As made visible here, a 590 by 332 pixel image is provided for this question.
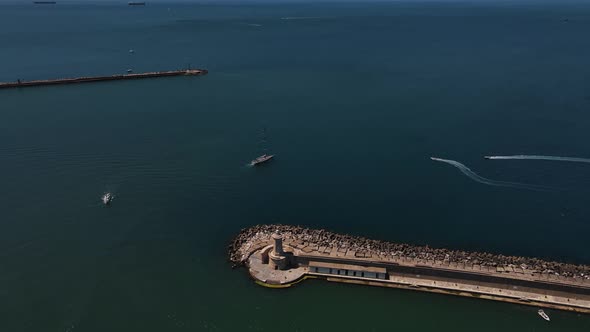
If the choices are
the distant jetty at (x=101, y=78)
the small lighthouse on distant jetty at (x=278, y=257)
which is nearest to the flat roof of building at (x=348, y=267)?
the small lighthouse on distant jetty at (x=278, y=257)

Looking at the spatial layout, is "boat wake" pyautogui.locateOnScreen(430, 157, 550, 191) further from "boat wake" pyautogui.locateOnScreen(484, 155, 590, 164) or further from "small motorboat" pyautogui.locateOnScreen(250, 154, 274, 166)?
"small motorboat" pyautogui.locateOnScreen(250, 154, 274, 166)

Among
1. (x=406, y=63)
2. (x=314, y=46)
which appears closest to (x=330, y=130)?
(x=406, y=63)

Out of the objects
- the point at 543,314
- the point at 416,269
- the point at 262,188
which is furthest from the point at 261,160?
the point at 543,314

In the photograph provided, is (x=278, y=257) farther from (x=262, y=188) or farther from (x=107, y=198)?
(x=107, y=198)

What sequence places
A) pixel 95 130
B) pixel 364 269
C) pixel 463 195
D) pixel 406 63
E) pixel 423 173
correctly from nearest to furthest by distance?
pixel 364 269 < pixel 463 195 < pixel 423 173 < pixel 95 130 < pixel 406 63

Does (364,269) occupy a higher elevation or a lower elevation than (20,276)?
higher

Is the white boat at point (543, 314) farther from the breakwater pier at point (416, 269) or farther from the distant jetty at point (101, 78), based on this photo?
the distant jetty at point (101, 78)

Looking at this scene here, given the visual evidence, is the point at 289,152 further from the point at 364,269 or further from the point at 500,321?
the point at 500,321
